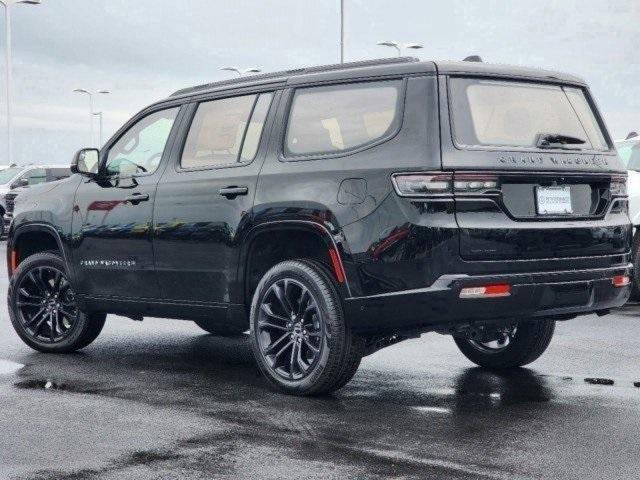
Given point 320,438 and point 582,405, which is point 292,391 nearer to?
Answer: point 320,438

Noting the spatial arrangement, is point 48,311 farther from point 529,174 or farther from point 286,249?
point 529,174

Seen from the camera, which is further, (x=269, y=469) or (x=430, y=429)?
(x=430, y=429)

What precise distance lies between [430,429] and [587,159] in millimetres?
1878

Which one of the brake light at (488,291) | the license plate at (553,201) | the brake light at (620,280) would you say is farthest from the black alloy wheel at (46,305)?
the brake light at (620,280)

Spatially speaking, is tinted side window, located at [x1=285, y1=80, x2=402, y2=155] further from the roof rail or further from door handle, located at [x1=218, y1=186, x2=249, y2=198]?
door handle, located at [x1=218, y1=186, x2=249, y2=198]

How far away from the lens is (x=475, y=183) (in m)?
6.12

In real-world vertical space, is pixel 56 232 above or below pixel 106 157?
below

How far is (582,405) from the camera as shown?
6.60m

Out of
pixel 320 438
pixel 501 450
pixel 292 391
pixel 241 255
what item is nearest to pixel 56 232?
pixel 241 255

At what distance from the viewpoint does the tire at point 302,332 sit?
257 inches

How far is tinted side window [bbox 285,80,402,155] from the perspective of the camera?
6.50m

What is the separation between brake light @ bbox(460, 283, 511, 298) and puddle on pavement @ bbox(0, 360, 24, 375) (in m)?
3.33

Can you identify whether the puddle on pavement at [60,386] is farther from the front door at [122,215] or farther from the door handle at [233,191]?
the door handle at [233,191]

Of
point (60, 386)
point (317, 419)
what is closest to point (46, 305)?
point (60, 386)
